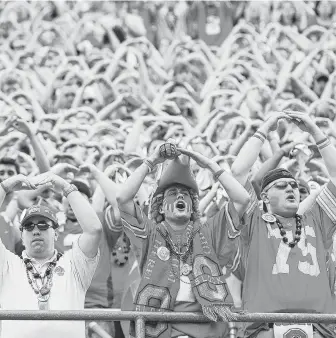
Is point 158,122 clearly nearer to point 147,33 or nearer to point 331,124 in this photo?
point 331,124

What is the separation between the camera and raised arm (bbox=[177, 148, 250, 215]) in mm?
7688

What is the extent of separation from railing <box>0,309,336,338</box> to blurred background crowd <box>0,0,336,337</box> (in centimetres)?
165

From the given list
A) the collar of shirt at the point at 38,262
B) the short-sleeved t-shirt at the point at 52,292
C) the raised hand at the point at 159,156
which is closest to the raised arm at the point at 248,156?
the raised hand at the point at 159,156

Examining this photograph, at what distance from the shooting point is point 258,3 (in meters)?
17.2

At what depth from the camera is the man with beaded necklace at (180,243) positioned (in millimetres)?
7461

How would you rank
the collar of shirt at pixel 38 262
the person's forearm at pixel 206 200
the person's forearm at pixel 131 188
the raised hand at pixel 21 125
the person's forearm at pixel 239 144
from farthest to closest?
the person's forearm at pixel 239 144
the raised hand at pixel 21 125
the person's forearm at pixel 206 200
the collar of shirt at pixel 38 262
the person's forearm at pixel 131 188

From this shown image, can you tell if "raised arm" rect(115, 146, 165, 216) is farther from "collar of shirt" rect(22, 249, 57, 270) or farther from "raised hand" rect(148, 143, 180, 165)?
"collar of shirt" rect(22, 249, 57, 270)

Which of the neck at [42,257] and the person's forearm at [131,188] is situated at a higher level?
the person's forearm at [131,188]

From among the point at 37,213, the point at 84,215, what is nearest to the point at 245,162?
the point at 84,215

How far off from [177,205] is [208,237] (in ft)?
0.89

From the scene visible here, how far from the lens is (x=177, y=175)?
312 inches

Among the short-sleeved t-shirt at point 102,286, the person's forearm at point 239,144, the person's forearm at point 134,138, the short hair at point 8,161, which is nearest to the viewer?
the short-sleeved t-shirt at point 102,286

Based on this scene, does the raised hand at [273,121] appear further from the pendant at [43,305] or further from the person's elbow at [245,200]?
the pendant at [43,305]

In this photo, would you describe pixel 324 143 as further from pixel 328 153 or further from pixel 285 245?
pixel 285 245
